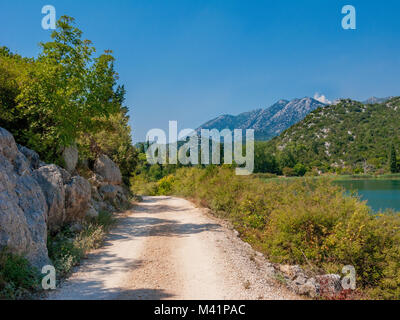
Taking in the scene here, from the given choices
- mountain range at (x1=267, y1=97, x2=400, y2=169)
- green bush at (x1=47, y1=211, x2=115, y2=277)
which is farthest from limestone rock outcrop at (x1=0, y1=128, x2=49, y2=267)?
mountain range at (x1=267, y1=97, x2=400, y2=169)

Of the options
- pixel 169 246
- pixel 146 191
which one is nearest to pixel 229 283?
pixel 169 246

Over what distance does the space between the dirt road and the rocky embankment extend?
1.36 m

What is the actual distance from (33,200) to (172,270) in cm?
435

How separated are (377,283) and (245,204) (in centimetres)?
684

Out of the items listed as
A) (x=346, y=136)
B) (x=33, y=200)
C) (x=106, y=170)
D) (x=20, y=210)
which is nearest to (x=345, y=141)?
(x=346, y=136)

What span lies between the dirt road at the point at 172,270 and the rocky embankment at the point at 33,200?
1.36m

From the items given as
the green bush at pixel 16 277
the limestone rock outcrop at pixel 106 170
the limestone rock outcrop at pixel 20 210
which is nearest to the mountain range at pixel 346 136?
the limestone rock outcrop at pixel 106 170

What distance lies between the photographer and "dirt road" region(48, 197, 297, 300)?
18.2 ft

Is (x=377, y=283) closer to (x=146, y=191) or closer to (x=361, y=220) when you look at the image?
(x=361, y=220)

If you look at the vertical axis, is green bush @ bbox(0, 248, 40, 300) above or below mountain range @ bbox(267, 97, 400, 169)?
below

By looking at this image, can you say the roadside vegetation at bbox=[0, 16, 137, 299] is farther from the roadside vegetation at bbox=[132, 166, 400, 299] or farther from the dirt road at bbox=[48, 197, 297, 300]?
the roadside vegetation at bbox=[132, 166, 400, 299]

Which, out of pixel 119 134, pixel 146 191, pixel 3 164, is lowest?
pixel 146 191

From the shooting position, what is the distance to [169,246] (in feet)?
29.8

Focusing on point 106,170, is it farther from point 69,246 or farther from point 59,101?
point 69,246
